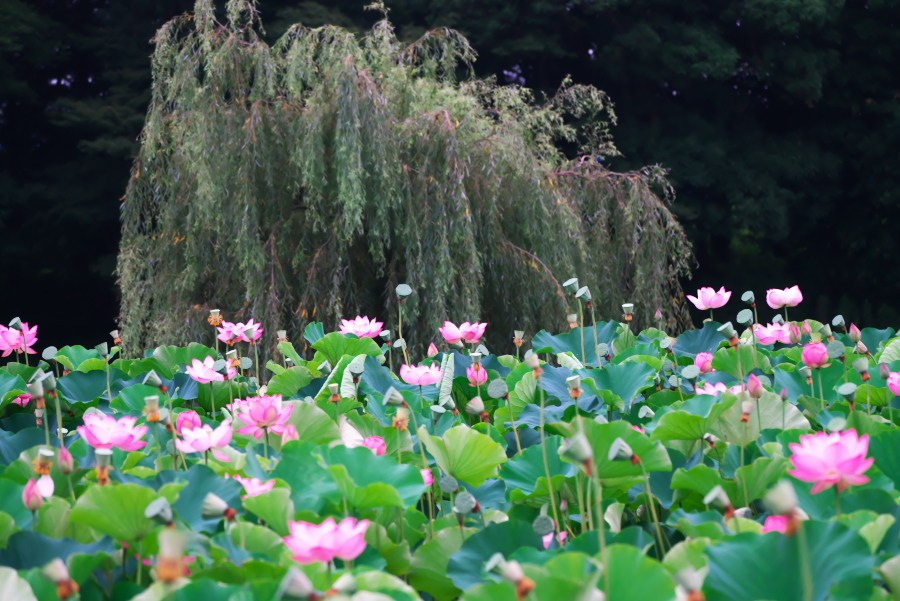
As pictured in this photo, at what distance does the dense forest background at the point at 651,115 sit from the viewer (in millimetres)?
9508

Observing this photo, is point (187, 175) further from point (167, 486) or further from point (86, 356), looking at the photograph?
point (167, 486)

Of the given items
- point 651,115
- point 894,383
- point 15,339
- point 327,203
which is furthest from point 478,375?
point 651,115

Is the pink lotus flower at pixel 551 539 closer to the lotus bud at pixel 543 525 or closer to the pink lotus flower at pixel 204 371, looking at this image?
the lotus bud at pixel 543 525

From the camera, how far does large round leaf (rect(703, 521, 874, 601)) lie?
0.52 meters

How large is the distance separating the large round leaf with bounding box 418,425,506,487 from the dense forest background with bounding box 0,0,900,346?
9.05 meters

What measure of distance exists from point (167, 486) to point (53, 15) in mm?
11581

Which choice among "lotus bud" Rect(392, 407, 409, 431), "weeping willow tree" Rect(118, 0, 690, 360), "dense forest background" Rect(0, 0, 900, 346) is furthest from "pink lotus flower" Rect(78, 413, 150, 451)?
"dense forest background" Rect(0, 0, 900, 346)

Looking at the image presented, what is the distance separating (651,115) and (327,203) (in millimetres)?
7457

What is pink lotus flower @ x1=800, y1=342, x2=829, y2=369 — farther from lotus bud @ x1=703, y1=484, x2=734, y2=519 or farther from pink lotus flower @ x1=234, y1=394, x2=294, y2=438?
pink lotus flower @ x1=234, y1=394, x2=294, y2=438

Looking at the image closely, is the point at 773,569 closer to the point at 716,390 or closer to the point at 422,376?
the point at 716,390

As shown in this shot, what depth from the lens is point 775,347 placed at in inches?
71.4

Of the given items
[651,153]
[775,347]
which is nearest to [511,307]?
[775,347]

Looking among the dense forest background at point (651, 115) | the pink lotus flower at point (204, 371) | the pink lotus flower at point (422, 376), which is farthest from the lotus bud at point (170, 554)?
the dense forest background at point (651, 115)

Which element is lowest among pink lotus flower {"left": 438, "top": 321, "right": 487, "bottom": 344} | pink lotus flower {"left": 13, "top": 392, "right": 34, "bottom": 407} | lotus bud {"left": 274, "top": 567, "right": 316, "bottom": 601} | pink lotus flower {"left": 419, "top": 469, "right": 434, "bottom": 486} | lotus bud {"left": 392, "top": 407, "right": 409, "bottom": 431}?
pink lotus flower {"left": 13, "top": 392, "right": 34, "bottom": 407}
